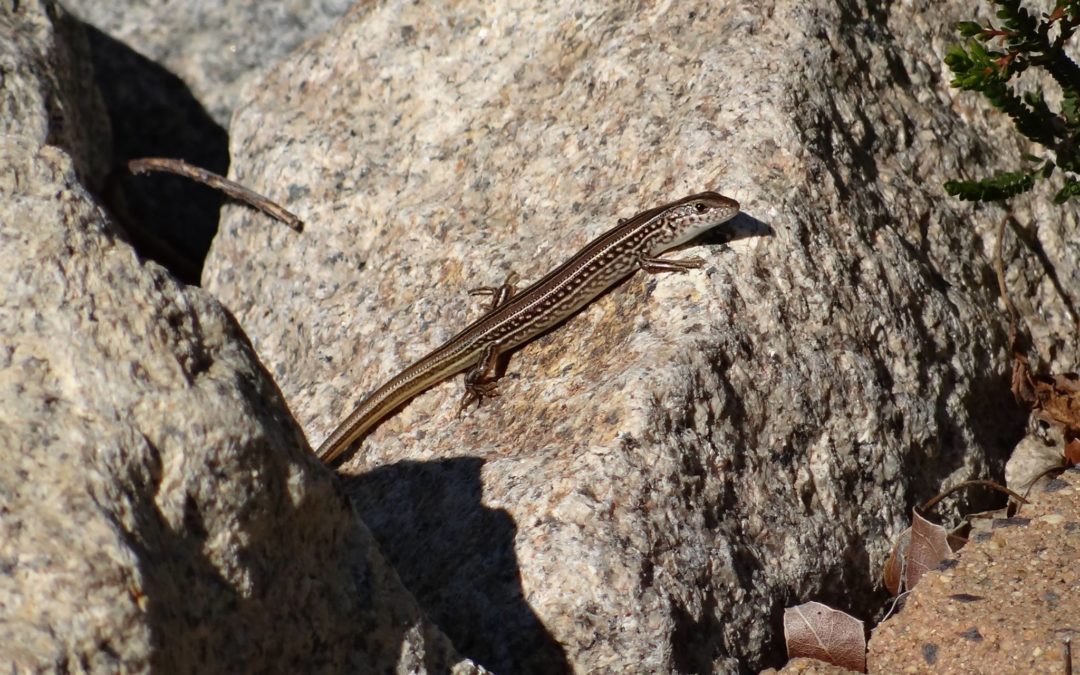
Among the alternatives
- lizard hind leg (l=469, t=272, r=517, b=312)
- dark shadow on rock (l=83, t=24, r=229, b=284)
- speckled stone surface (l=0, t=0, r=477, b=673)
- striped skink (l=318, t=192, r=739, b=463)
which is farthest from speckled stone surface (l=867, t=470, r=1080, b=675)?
dark shadow on rock (l=83, t=24, r=229, b=284)

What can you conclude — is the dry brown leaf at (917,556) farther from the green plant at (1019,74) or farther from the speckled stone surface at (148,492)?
the speckled stone surface at (148,492)

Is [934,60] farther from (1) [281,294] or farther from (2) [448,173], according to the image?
(1) [281,294]

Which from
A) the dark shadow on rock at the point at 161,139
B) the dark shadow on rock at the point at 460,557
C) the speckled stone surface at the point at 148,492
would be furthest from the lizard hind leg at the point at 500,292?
the dark shadow on rock at the point at 161,139

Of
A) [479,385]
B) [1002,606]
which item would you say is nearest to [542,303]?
[479,385]

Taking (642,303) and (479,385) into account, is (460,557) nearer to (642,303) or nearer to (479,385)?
(479,385)

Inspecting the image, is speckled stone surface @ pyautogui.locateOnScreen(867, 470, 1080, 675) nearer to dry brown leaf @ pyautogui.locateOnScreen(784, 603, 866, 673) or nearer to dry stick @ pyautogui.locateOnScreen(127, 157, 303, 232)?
dry brown leaf @ pyautogui.locateOnScreen(784, 603, 866, 673)
